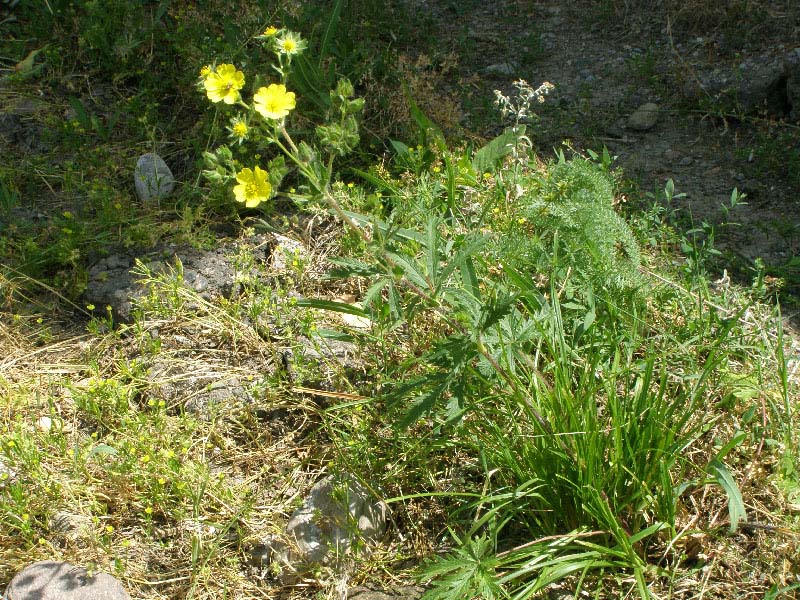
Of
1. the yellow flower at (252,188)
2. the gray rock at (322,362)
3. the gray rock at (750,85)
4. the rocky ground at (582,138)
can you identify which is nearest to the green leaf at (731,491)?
the rocky ground at (582,138)

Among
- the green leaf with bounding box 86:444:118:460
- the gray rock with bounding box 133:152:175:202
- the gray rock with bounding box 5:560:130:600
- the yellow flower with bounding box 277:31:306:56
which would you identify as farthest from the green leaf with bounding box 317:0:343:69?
the gray rock with bounding box 5:560:130:600

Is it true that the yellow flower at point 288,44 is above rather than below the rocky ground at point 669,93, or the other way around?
above

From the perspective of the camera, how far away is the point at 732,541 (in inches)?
83.8

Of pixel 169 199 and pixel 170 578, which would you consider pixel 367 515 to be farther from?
pixel 169 199

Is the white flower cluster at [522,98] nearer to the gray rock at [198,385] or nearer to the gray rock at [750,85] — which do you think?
the gray rock at [750,85]

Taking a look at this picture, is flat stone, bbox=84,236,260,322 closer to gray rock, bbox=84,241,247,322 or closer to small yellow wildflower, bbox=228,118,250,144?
gray rock, bbox=84,241,247,322

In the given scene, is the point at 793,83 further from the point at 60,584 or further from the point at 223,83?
the point at 60,584

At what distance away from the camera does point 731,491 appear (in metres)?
1.92

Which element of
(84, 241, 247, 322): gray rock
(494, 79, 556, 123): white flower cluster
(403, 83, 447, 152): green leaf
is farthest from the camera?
(403, 83, 447, 152): green leaf

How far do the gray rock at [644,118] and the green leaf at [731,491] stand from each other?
2345 millimetres

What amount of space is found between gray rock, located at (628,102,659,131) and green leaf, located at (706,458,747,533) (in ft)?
7.69

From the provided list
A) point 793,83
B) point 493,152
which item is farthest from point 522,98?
point 793,83

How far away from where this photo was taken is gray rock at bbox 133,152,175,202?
11.0 ft

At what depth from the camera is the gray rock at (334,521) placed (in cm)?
224
